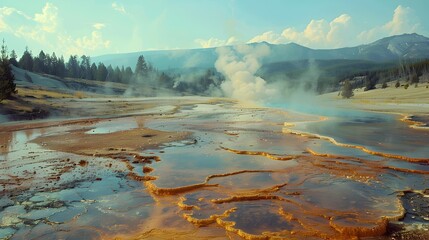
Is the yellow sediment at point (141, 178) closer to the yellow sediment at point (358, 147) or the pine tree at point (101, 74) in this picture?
the yellow sediment at point (358, 147)

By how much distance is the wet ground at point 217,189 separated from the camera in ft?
25.9

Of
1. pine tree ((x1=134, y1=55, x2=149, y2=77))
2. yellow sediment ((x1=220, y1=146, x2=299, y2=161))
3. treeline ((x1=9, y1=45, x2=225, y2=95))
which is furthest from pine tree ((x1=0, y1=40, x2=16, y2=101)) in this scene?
pine tree ((x1=134, y1=55, x2=149, y2=77))

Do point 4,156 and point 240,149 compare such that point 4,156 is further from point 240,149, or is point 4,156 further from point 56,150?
point 240,149

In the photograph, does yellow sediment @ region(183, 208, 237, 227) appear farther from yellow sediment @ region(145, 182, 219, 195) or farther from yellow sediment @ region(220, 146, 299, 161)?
yellow sediment @ region(220, 146, 299, 161)

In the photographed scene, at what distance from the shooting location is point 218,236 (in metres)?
7.55

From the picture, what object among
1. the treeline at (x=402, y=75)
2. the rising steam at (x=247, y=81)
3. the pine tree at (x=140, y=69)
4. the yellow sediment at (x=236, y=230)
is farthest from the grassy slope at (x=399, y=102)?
the pine tree at (x=140, y=69)

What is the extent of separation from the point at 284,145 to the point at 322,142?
252 centimetres

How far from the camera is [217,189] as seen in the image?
1077 cm

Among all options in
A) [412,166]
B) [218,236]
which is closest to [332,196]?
[218,236]

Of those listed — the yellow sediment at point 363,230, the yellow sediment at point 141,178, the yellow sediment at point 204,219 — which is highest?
the yellow sediment at point 141,178

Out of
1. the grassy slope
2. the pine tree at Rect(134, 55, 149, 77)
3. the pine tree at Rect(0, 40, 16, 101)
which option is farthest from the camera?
the pine tree at Rect(134, 55, 149, 77)

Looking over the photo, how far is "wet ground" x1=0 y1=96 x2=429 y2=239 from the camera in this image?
790 centimetres

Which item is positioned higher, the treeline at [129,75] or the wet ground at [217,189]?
the treeline at [129,75]

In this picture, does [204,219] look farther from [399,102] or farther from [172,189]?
[399,102]
